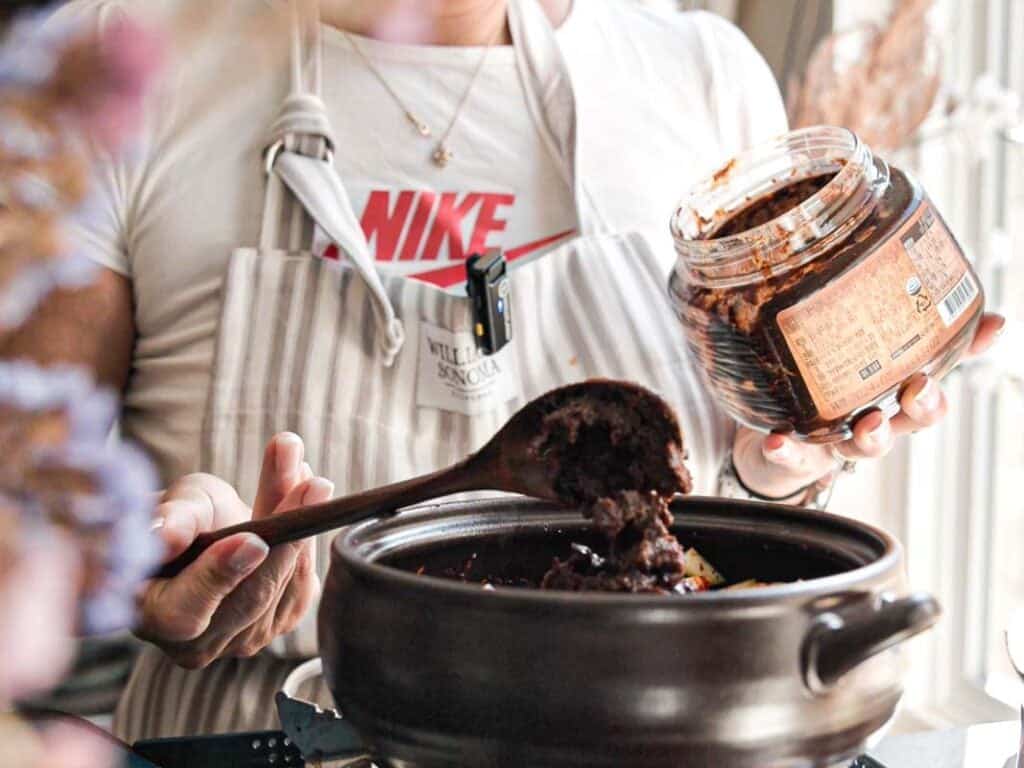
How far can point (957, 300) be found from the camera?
24.5 inches

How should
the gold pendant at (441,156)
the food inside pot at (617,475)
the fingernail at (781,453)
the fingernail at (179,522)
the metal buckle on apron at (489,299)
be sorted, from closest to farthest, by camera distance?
the food inside pot at (617,475), the fingernail at (179,522), the fingernail at (781,453), the metal buckle on apron at (489,299), the gold pendant at (441,156)

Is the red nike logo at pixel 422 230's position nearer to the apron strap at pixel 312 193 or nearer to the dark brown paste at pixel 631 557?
the apron strap at pixel 312 193

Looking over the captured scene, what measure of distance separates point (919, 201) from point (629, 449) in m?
0.27

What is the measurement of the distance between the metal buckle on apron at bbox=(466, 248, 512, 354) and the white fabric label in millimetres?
13

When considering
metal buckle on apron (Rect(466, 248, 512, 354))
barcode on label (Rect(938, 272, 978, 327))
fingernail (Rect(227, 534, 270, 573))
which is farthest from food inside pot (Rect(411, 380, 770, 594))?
metal buckle on apron (Rect(466, 248, 512, 354))

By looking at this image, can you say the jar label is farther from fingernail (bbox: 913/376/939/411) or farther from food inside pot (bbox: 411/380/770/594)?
food inside pot (bbox: 411/380/770/594)

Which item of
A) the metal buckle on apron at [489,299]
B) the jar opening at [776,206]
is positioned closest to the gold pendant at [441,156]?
the metal buckle on apron at [489,299]

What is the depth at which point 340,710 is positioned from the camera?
399 millimetres

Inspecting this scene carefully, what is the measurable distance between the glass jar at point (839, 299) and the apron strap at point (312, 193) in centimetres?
25

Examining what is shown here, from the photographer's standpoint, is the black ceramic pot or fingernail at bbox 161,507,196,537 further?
fingernail at bbox 161,507,196,537

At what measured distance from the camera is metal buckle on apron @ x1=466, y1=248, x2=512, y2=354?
0.80 m

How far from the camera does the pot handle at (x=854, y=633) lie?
1.07ft

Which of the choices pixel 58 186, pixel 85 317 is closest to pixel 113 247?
pixel 85 317

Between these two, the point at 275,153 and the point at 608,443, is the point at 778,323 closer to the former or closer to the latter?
the point at 608,443
